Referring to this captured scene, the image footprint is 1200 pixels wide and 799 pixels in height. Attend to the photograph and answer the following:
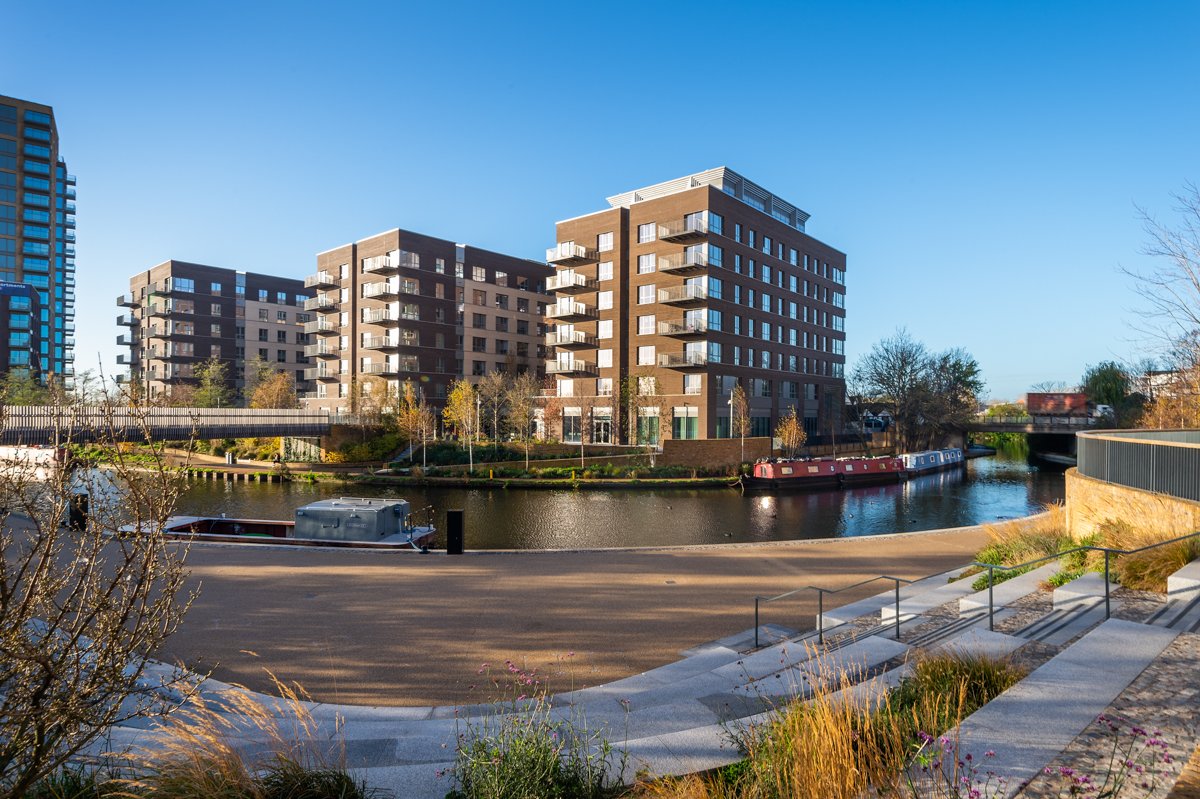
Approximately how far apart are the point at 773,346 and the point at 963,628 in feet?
183

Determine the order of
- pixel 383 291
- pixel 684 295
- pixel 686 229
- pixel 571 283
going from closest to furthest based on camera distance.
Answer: pixel 684 295 < pixel 686 229 < pixel 571 283 < pixel 383 291

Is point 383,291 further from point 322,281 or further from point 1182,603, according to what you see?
point 1182,603

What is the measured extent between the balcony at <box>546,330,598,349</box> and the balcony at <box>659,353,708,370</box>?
8625 mm

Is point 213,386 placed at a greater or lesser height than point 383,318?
lesser

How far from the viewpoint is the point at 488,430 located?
61938 mm

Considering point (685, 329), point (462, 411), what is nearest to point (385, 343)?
point (462, 411)

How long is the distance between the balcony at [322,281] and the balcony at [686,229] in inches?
1505

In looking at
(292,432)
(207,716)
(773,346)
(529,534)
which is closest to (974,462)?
(773,346)

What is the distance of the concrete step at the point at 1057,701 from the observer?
5.02 metres

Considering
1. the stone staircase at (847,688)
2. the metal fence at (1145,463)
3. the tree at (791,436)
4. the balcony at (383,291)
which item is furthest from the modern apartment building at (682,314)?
the stone staircase at (847,688)

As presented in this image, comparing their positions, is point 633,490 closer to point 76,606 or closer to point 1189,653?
point 1189,653

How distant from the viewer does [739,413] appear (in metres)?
55.7

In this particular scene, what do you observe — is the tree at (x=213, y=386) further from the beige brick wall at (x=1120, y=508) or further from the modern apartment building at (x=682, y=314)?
the beige brick wall at (x=1120, y=508)

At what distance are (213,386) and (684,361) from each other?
51928mm
